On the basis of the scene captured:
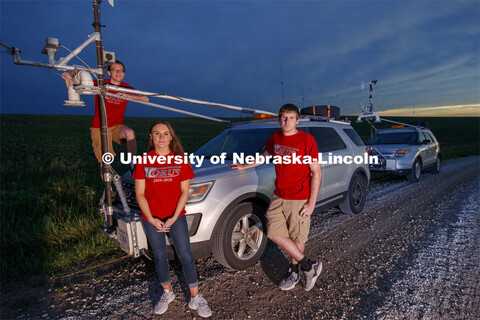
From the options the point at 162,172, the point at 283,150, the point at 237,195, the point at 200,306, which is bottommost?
the point at 200,306

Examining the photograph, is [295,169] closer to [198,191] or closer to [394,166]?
[198,191]

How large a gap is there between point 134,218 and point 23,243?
7.70 feet

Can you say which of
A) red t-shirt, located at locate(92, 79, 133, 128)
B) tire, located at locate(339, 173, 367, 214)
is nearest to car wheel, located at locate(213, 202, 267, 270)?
red t-shirt, located at locate(92, 79, 133, 128)

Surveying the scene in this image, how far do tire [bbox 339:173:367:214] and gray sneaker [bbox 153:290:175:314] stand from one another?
142 inches

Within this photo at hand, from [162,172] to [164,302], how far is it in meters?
1.24

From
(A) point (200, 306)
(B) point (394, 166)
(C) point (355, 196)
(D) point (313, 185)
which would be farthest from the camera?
(B) point (394, 166)

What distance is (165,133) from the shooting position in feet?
8.11

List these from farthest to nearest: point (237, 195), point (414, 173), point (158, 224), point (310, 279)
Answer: point (414, 173) < point (237, 195) < point (310, 279) < point (158, 224)

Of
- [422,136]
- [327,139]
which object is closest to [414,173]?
[422,136]

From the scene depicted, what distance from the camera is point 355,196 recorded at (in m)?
5.37

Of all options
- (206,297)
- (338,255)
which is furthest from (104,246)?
(338,255)

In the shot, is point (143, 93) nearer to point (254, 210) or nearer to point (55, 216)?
point (254, 210)

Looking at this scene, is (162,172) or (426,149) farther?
(426,149)

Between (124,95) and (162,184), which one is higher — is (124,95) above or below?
above
